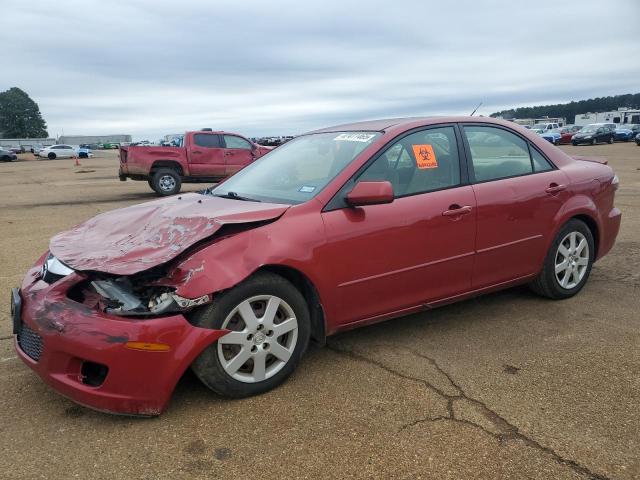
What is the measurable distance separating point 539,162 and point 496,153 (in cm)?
47

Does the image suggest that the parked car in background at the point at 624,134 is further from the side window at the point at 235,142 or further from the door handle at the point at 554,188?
the door handle at the point at 554,188

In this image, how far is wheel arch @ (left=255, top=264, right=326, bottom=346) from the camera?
10.3 feet

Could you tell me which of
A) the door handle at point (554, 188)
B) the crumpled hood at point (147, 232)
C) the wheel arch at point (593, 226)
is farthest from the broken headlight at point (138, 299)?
the wheel arch at point (593, 226)

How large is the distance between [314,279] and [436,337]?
48.0 inches

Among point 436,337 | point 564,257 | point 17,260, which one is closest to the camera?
point 436,337

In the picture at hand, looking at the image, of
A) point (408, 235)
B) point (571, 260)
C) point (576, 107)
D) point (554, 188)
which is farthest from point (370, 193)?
point (576, 107)

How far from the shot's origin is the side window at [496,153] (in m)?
4.06

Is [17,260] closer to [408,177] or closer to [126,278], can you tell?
[126,278]

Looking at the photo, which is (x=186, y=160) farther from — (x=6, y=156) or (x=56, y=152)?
(x=56, y=152)

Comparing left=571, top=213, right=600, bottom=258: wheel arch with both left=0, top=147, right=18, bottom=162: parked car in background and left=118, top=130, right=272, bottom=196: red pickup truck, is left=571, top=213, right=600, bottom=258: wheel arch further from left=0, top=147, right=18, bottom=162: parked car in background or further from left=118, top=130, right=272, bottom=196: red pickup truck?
left=0, top=147, right=18, bottom=162: parked car in background

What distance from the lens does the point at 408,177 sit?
12.2 feet

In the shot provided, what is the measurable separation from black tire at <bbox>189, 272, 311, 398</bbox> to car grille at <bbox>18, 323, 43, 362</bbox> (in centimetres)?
87

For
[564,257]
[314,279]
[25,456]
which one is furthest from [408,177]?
[25,456]

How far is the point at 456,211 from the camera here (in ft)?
12.3
